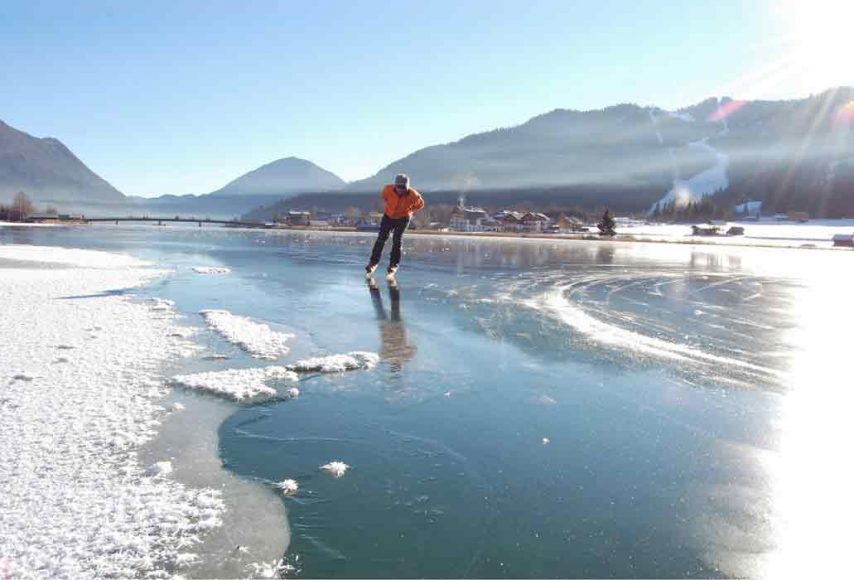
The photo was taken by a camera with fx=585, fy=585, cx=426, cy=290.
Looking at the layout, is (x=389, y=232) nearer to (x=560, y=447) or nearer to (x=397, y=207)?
(x=397, y=207)

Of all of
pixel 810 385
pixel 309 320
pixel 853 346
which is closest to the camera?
pixel 810 385

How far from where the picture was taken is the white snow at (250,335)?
7.09 metres

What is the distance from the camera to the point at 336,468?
3818mm

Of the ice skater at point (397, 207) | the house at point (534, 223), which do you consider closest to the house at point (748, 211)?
the house at point (534, 223)

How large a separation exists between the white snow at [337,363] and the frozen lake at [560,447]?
9.6 inches

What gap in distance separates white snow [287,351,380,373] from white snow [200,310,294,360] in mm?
554

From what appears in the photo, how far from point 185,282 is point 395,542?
42.7ft

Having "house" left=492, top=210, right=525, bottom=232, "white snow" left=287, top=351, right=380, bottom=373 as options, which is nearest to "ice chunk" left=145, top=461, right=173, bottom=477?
"white snow" left=287, top=351, right=380, bottom=373

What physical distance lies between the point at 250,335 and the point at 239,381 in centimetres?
227

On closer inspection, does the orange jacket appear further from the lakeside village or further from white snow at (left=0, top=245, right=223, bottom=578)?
the lakeside village

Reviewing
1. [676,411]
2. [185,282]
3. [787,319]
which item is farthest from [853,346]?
[185,282]

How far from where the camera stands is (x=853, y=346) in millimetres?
7781

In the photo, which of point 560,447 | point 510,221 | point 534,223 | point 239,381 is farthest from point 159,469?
point 510,221

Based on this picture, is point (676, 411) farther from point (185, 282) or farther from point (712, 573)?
point (185, 282)
